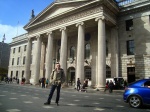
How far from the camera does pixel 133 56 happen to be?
25.5 m

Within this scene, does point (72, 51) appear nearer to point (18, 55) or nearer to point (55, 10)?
point (55, 10)

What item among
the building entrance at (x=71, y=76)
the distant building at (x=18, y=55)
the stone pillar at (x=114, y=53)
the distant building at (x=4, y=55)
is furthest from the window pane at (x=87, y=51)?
the distant building at (x=4, y=55)

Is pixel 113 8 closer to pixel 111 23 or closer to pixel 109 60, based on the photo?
pixel 111 23

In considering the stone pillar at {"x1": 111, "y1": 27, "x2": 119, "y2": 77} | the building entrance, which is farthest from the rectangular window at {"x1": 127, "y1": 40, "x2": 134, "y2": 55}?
the building entrance

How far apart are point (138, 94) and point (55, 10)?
88.3 ft

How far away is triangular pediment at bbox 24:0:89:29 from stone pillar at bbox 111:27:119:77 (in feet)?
22.8

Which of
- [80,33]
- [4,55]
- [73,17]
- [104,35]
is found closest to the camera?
[104,35]

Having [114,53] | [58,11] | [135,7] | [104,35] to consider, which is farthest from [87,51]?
[135,7]

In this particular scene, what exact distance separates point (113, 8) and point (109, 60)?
8.25 metres

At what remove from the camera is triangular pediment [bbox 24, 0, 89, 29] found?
2829 centimetres

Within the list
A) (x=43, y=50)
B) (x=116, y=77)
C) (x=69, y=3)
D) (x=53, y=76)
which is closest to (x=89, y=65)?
(x=116, y=77)

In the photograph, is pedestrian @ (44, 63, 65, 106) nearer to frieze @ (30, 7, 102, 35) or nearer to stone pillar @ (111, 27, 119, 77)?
frieze @ (30, 7, 102, 35)

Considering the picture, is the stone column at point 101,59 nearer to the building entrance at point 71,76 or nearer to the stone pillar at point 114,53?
the stone pillar at point 114,53

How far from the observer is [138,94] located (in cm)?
824
